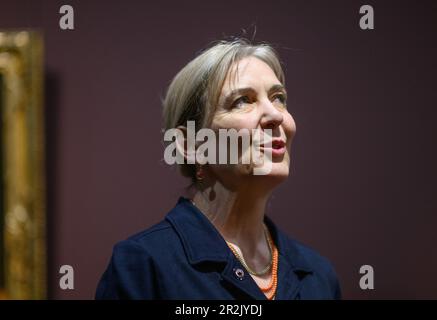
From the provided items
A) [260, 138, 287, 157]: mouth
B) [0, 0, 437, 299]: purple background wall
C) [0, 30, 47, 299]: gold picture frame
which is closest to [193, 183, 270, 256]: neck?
[260, 138, 287, 157]: mouth

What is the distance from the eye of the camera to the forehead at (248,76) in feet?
3.86

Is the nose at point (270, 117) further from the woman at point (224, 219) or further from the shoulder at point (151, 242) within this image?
the shoulder at point (151, 242)

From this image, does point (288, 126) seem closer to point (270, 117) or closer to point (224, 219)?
point (270, 117)

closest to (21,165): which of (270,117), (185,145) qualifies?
(185,145)

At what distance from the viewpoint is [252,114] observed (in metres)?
1.16

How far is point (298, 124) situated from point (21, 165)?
2.38 ft

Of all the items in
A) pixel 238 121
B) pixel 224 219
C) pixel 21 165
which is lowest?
pixel 224 219


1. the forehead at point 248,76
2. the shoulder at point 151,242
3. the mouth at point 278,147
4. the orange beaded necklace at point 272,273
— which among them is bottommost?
the orange beaded necklace at point 272,273

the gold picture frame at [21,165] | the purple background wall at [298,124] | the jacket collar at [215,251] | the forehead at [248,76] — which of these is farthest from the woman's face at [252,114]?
the gold picture frame at [21,165]

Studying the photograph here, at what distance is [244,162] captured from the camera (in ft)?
3.77

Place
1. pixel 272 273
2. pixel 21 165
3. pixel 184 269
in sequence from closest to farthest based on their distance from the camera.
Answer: pixel 184 269, pixel 272 273, pixel 21 165

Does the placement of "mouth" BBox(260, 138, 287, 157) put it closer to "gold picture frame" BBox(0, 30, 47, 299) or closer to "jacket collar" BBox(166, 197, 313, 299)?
"jacket collar" BBox(166, 197, 313, 299)

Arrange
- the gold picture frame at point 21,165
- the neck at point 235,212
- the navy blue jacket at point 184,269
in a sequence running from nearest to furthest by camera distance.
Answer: the navy blue jacket at point 184,269, the neck at point 235,212, the gold picture frame at point 21,165
